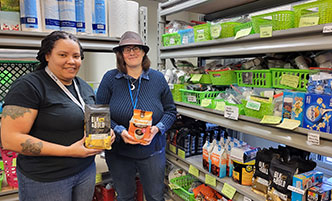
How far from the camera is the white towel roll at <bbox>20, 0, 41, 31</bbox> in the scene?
1.53 m

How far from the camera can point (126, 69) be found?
1.79 metres

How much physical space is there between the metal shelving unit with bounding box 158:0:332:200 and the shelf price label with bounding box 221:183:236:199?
26 mm

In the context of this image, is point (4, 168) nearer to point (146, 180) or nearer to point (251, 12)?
point (146, 180)

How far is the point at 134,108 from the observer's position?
1706mm

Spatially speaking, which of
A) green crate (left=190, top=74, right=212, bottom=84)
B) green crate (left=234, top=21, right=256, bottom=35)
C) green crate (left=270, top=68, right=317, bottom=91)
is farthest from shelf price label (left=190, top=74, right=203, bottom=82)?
green crate (left=270, top=68, right=317, bottom=91)

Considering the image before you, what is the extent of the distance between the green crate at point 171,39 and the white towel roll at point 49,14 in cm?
97

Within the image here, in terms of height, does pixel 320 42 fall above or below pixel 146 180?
above

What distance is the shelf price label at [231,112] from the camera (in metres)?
1.49

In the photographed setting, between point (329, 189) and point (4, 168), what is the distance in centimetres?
229

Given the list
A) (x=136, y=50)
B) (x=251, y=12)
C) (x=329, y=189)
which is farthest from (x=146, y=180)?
(x=251, y=12)

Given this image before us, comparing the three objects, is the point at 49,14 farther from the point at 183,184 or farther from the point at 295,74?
the point at 183,184

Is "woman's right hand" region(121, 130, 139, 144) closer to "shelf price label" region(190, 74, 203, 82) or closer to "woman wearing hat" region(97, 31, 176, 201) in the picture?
"woman wearing hat" region(97, 31, 176, 201)

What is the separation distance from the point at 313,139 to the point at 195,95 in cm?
95

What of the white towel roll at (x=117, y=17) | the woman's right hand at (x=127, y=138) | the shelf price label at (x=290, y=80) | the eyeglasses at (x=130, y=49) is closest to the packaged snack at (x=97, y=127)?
the woman's right hand at (x=127, y=138)
